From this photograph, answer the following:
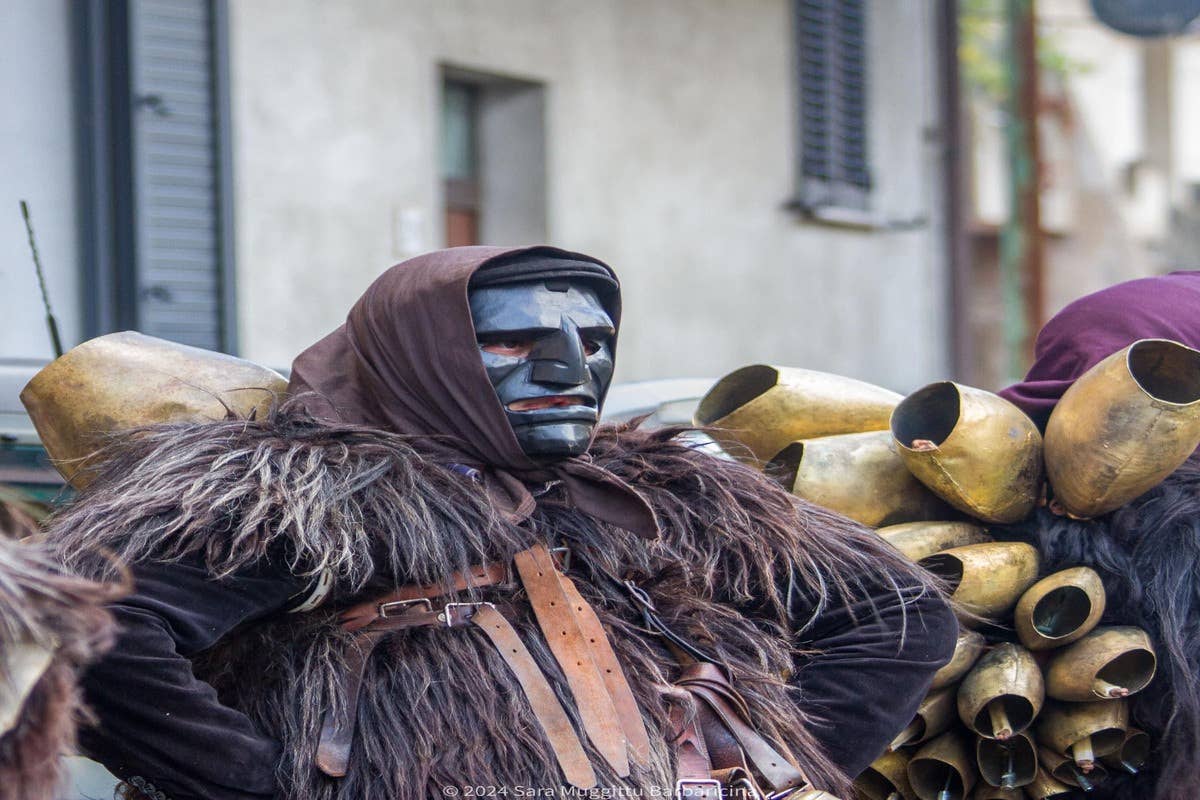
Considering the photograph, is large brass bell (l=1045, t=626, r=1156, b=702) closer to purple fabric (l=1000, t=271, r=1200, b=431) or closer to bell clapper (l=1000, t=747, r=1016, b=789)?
bell clapper (l=1000, t=747, r=1016, b=789)

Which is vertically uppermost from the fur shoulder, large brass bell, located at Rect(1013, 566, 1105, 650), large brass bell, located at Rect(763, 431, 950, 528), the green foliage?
the green foliage

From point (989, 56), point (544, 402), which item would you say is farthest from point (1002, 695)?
point (989, 56)

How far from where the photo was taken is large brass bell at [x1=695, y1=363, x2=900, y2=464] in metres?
2.83

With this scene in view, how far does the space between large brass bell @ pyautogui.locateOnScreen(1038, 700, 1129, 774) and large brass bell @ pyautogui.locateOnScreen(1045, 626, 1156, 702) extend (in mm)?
35

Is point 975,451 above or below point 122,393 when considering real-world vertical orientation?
below

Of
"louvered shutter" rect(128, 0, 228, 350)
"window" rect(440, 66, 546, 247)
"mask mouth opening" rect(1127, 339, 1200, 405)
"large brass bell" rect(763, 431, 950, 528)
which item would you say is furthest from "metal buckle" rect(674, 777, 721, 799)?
"window" rect(440, 66, 546, 247)

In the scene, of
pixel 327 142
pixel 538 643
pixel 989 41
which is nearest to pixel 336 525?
pixel 538 643

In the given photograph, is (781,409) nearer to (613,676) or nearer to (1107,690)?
(1107,690)

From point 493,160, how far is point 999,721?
465cm

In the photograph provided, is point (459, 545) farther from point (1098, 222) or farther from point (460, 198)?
point (1098, 222)

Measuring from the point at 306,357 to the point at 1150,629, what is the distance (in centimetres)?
144

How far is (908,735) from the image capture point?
2.57 meters

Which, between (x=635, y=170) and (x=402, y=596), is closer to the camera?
(x=402, y=596)

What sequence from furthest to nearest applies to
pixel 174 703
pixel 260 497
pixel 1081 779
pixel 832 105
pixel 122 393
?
pixel 832 105
pixel 1081 779
pixel 122 393
pixel 260 497
pixel 174 703
